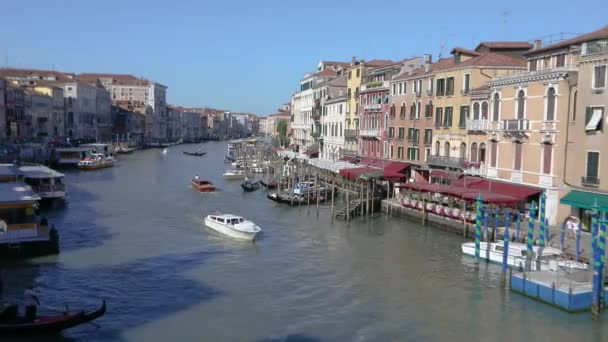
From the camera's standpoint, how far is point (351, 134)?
4369cm

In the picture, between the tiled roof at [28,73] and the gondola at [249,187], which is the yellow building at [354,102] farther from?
the tiled roof at [28,73]

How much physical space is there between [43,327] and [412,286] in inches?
394

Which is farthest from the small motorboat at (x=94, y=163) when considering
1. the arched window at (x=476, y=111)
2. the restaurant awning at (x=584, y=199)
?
the restaurant awning at (x=584, y=199)

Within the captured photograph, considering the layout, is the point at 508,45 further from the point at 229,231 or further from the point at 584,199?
the point at 229,231

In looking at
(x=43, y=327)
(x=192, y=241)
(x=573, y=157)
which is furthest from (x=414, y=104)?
(x=43, y=327)

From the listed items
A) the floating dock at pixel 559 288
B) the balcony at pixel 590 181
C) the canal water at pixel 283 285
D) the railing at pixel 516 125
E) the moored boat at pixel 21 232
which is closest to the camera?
the canal water at pixel 283 285

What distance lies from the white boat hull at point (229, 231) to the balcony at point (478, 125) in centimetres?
1173

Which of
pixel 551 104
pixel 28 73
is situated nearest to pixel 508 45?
pixel 551 104

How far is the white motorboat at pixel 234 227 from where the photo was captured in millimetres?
23116

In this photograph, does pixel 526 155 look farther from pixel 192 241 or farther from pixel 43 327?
pixel 43 327

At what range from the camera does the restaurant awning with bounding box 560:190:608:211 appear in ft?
63.6

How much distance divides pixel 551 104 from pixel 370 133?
17982mm

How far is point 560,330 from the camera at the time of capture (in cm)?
1395

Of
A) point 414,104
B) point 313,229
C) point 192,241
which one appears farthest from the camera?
point 414,104
